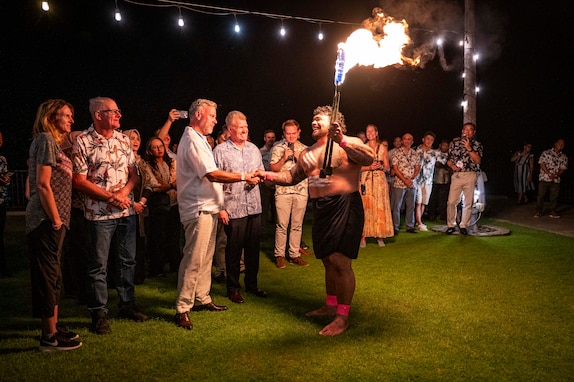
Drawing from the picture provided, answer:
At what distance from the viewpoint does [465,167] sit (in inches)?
405

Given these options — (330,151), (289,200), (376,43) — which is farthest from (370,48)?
(289,200)

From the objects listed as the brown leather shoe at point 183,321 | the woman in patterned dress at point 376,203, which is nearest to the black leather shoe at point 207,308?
the brown leather shoe at point 183,321

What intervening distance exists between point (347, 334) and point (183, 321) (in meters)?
1.67

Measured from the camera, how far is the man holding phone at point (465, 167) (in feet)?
33.2

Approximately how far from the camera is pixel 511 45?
2234 cm

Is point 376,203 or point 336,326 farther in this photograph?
point 376,203

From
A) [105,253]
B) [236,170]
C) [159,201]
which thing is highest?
[236,170]

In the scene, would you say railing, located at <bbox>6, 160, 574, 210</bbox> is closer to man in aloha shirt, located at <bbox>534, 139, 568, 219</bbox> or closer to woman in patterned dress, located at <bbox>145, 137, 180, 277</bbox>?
man in aloha shirt, located at <bbox>534, 139, 568, 219</bbox>

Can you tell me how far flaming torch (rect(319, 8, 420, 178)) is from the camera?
4.71 meters

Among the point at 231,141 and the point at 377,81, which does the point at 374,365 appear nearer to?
the point at 231,141

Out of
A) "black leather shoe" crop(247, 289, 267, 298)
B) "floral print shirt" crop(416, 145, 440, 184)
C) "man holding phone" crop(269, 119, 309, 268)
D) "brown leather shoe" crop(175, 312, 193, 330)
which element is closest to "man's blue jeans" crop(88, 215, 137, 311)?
"brown leather shoe" crop(175, 312, 193, 330)

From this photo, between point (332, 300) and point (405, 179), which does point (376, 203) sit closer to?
point (405, 179)

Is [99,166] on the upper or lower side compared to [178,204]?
upper

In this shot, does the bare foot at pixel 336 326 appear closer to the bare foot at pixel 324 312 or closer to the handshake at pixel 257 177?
the bare foot at pixel 324 312
